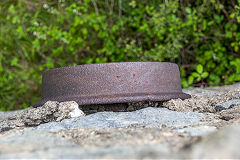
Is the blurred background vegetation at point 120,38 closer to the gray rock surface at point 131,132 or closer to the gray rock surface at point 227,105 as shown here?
the gray rock surface at point 227,105

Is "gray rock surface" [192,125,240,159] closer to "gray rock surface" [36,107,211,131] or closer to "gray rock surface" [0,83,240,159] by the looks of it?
"gray rock surface" [0,83,240,159]

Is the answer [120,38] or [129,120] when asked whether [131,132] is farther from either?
[120,38]

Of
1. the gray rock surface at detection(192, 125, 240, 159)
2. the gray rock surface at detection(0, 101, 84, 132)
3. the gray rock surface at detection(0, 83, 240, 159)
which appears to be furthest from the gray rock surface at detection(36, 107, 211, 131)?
the gray rock surface at detection(192, 125, 240, 159)

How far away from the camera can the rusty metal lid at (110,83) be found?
6.40 feet

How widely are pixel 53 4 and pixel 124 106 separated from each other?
2.76 m

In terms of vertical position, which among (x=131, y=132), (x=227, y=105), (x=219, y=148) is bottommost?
(x=227, y=105)

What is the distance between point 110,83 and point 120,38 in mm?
1838

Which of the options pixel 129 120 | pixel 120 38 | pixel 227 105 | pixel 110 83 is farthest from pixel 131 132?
pixel 120 38

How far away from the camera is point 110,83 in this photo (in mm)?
1971

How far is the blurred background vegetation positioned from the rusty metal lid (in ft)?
4.60

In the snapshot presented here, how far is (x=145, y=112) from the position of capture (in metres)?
1.81

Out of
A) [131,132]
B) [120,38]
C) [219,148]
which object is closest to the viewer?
[219,148]

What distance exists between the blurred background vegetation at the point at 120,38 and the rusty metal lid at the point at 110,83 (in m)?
1.40

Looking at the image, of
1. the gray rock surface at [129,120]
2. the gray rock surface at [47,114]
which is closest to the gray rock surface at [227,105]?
the gray rock surface at [129,120]
